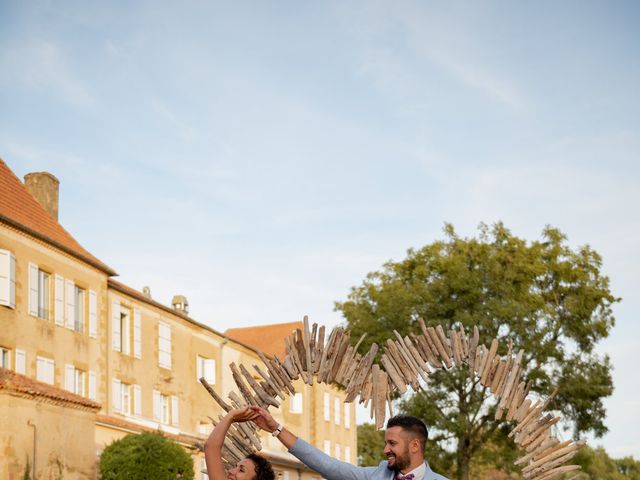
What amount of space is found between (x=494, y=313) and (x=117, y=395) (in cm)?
1244

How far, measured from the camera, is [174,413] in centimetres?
3750

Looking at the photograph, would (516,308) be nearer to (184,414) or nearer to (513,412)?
(184,414)

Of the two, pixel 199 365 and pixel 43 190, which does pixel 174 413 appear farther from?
pixel 43 190

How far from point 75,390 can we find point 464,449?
11.7m

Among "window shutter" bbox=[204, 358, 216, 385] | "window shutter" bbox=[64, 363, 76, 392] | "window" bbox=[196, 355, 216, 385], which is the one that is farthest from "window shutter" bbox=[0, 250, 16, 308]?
"window shutter" bbox=[204, 358, 216, 385]

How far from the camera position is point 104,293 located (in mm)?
33375

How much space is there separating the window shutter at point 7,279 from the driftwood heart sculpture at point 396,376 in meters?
19.9

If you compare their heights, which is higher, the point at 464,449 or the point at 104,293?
the point at 104,293

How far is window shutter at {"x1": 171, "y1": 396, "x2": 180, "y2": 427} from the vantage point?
37.3 metres

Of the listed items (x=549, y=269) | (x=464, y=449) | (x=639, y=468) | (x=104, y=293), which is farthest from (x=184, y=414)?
(x=639, y=468)

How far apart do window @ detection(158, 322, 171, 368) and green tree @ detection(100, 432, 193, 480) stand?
1017 cm

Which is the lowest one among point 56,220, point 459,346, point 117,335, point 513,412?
point 513,412

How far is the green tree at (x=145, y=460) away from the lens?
25797 mm

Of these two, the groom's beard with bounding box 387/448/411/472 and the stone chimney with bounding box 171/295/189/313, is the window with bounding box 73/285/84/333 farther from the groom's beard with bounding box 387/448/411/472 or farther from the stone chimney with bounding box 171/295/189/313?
the groom's beard with bounding box 387/448/411/472
